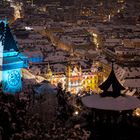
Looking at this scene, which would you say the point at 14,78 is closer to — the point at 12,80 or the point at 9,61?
the point at 12,80

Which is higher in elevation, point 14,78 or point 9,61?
point 9,61

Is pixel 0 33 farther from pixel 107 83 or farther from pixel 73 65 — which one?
pixel 73 65

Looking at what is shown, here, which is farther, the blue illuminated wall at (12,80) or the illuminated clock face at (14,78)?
the illuminated clock face at (14,78)

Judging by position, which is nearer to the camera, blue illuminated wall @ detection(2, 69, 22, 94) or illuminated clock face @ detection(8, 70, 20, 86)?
blue illuminated wall @ detection(2, 69, 22, 94)

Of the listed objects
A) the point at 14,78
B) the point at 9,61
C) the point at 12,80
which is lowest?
the point at 12,80

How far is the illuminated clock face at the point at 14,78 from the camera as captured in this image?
3733 centimetres

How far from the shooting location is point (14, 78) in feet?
123

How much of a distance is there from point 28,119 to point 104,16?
118 meters

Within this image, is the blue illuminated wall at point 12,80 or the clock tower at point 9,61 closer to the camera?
the blue illuminated wall at point 12,80

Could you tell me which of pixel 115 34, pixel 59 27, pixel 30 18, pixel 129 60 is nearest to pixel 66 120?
pixel 129 60

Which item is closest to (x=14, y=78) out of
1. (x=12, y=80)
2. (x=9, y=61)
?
(x=12, y=80)

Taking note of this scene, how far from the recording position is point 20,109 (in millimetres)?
25312

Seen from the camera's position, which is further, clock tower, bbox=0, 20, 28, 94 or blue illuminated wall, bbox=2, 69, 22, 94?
clock tower, bbox=0, 20, 28, 94

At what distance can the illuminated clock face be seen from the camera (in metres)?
37.3
